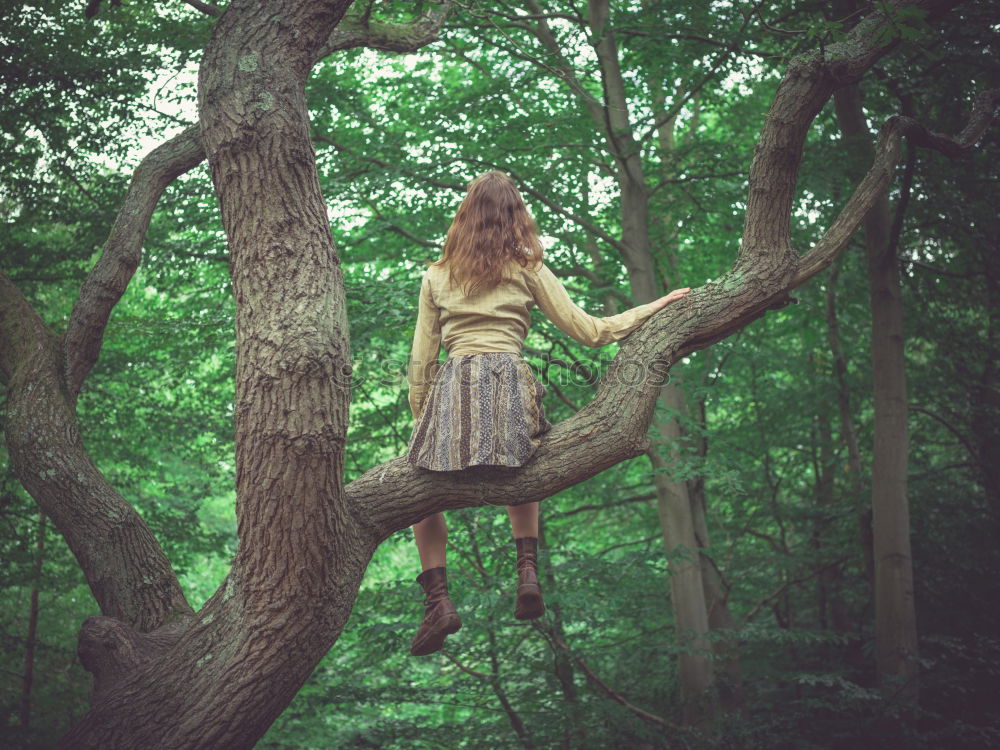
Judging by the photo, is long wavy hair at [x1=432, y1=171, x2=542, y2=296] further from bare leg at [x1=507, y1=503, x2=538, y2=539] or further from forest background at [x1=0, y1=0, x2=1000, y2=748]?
forest background at [x1=0, y1=0, x2=1000, y2=748]

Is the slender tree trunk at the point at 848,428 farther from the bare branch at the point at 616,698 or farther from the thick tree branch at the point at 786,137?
the thick tree branch at the point at 786,137

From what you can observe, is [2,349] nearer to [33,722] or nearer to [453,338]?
[453,338]

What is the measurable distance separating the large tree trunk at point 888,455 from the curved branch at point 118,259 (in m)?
5.65

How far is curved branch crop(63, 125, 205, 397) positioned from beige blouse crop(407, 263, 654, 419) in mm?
1534

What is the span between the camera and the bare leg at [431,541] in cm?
373

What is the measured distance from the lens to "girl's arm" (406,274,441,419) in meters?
3.78

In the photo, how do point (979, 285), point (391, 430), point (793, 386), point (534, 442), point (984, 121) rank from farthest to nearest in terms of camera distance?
point (793, 386) < point (979, 285) < point (391, 430) < point (984, 121) < point (534, 442)

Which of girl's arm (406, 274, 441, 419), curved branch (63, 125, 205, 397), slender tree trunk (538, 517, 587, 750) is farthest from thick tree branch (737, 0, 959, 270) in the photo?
slender tree trunk (538, 517, 587, 750)

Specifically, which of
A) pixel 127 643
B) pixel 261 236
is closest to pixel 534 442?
pixel 261 236

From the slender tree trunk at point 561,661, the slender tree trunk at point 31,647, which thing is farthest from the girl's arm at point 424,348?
the slender tree trunk at point 31,647

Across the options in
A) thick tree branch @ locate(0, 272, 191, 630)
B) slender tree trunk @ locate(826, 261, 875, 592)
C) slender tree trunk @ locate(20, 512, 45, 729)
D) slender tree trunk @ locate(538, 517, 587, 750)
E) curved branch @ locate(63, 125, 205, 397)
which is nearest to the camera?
thick tree branch @ locate(0, 272, 191, 630)

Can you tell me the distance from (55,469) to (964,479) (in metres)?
9.74

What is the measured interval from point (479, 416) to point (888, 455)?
5653 mm

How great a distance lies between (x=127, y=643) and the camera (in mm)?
3322
